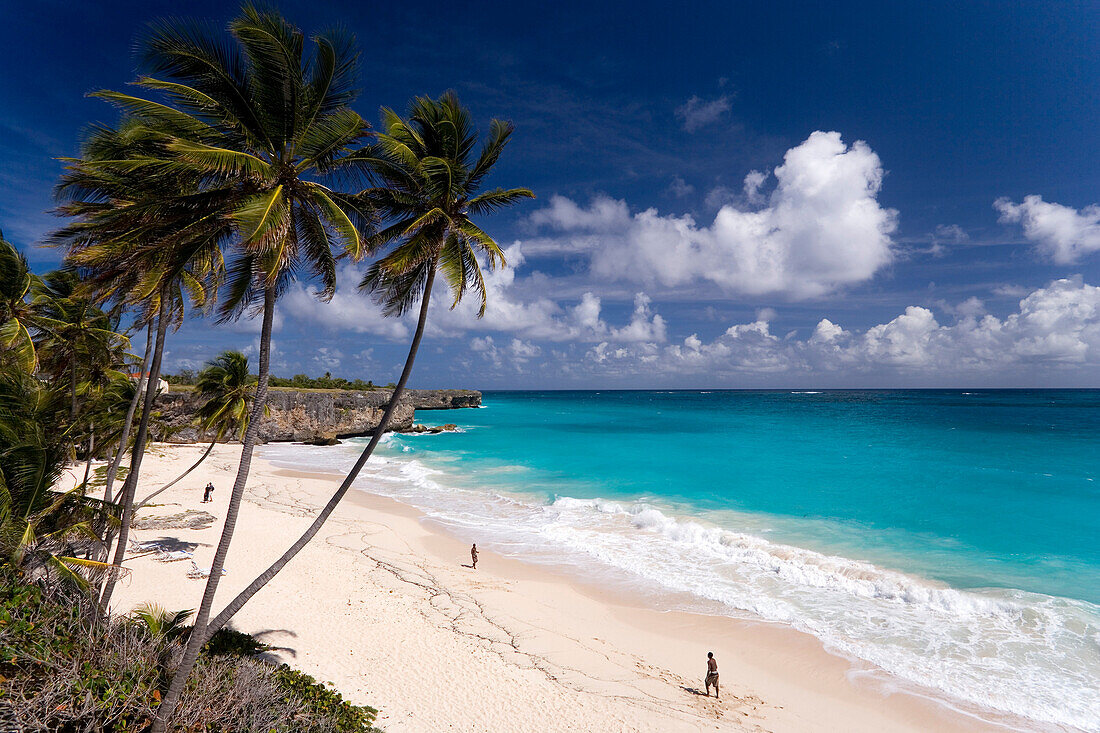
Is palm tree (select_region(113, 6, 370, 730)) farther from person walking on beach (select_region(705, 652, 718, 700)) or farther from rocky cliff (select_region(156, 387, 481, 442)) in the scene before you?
rocky cliff (select_region(156, 387, 481, 442))

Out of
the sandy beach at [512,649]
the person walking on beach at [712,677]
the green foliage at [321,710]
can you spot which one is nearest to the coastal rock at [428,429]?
the sandy beach at [512,649]

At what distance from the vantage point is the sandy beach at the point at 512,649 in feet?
29.0

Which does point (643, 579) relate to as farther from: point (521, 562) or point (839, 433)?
point (839, 433)

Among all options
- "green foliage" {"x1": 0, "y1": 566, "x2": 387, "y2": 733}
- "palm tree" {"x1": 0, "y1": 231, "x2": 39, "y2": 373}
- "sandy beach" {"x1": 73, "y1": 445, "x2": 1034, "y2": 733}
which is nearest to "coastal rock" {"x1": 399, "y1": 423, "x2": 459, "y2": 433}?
"sandy beach" {"x1": 73, "y1": 445, "x2": 1034, "y2": 733}

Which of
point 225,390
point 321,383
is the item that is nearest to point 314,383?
point 321,383

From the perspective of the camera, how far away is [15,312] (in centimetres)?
867

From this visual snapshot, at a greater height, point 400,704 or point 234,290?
point 234,290

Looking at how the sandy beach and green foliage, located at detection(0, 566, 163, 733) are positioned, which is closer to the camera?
green foliage, located at detection(0, 566, 163, 733)

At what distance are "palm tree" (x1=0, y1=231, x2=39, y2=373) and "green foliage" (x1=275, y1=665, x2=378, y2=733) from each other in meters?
7.09

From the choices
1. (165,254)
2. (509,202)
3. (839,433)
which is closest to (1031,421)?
(839,433)

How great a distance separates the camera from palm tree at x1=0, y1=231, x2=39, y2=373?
832cm

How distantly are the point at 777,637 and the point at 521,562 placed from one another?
28.3 ft

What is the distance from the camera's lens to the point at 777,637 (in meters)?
12.3

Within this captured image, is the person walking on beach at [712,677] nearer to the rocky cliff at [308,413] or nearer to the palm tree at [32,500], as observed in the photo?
the palm tree at [32,500]
